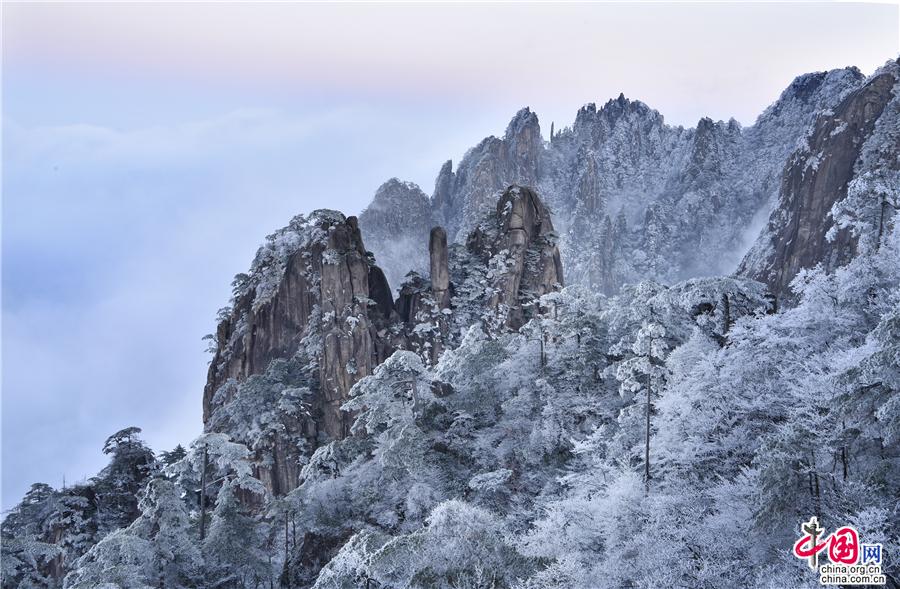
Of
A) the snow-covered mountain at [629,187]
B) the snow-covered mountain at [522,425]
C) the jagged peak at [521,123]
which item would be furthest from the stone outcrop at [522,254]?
the jagged peak at [521,123]

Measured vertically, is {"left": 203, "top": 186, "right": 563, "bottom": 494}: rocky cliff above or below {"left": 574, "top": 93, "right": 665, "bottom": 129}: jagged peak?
below

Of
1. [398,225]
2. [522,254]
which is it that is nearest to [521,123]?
[398,225]

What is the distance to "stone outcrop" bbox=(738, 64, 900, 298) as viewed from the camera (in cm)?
8719

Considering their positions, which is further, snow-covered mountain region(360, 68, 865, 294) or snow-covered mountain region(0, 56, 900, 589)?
snow-covered mountain region(360, 68, 865, 294)

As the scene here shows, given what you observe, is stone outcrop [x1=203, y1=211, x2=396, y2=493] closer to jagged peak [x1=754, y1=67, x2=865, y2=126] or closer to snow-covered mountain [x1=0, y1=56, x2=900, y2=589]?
snow-covered mountain [x1=0, y1=56, x2=900, y2=589]

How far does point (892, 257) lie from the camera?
29.4 metres

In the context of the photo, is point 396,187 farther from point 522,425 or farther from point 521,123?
point 522,425

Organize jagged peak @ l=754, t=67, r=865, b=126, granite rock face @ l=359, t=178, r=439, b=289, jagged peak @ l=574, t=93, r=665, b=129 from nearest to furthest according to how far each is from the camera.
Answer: jagged peak @ l=754, t=67, r=865, b=126 → granite rock face @ l=359, t=178, r=439, b=289 → jagged peak @ l=574, t=93, r=665, b=129

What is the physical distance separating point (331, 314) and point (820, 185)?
65391mm

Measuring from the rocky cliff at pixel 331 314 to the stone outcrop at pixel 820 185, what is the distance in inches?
1265

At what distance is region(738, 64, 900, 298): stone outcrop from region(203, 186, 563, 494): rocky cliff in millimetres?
32132

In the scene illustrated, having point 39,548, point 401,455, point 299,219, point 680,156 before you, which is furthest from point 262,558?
point 680,156

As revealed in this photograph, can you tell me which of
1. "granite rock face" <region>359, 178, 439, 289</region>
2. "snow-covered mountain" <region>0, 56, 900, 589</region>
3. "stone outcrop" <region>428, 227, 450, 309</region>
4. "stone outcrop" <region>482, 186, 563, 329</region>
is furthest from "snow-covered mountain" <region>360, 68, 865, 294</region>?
"stone outcrop" <region>428, 227, 450, 309</region>

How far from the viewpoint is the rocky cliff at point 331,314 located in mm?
61562
